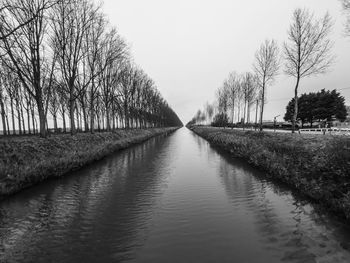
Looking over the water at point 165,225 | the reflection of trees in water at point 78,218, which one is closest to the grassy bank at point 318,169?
the water at point 165,225

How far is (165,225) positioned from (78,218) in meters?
2.93

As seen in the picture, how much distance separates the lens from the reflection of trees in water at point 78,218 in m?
4.99

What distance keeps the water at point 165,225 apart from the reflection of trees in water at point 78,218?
0.03m

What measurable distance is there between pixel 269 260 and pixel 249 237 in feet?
3.40

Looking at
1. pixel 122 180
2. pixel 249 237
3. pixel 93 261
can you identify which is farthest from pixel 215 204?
pixel 122 180

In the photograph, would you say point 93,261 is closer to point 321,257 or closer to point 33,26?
point 321,257

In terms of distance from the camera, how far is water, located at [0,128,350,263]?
4797mm

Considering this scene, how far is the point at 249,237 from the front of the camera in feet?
18.3

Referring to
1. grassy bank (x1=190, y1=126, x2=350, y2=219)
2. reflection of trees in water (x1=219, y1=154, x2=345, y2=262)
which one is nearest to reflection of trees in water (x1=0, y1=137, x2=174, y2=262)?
reflection of trees in water (x1=219, y1=154, x2=345, y2=262)

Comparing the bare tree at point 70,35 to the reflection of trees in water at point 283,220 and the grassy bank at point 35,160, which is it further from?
the reflection of trees in water at point 283,220

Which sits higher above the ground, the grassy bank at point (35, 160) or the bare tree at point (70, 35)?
the bare tree at point (70, 35)

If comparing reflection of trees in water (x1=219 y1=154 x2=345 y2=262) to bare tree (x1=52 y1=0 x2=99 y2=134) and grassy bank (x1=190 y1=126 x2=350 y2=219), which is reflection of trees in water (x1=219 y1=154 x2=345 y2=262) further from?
bare tree (x1=52 y1=0 x2=99 y2=134)

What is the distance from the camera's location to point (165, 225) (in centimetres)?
625

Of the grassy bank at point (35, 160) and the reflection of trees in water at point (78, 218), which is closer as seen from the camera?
the reflection of trees in water at point (78, 218)
